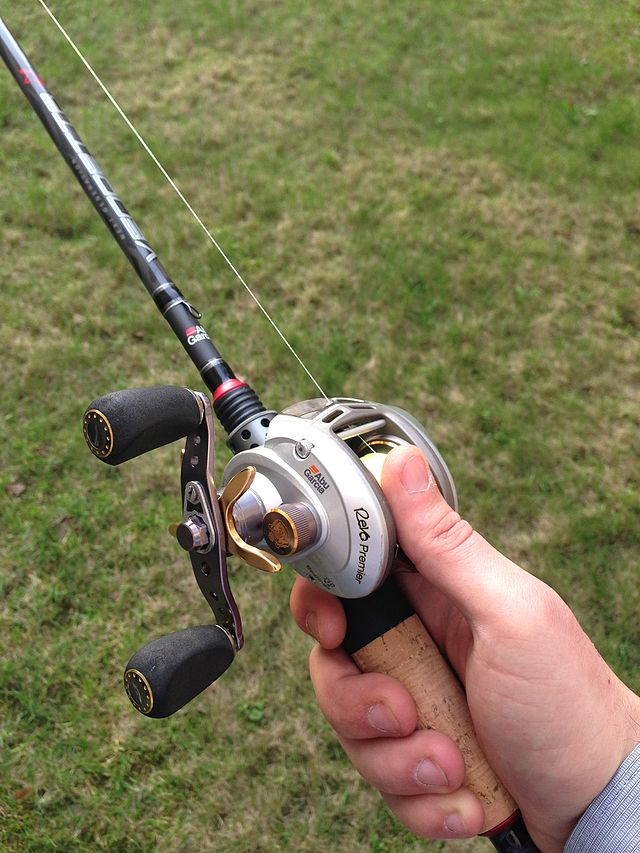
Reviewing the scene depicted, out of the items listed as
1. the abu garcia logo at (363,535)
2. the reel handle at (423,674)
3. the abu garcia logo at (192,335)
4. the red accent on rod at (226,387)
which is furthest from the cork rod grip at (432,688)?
the abu garcia logo at (192,335)

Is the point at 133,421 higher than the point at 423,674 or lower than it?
higher

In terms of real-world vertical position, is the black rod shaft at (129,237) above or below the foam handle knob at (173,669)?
above

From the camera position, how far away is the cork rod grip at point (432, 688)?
1514mm

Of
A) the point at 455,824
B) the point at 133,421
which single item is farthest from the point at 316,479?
the point at 455,824

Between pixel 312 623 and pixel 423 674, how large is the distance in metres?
0.28

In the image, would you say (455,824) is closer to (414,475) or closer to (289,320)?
(414,475)

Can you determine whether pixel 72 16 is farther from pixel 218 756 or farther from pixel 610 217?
pixel 218 756

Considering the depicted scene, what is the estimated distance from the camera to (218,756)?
2.53m

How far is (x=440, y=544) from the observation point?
146cm

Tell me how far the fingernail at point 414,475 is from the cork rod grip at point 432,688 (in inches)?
12.0

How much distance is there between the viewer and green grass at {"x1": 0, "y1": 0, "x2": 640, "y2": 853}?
2.53 meters

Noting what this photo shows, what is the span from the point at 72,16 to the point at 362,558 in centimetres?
556

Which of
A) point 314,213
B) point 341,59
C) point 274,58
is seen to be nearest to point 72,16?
point 274,58

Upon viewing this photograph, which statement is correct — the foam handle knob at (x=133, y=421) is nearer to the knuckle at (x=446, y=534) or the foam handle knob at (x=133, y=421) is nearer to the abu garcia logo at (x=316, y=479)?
the abu garcia logo at (x=316, y=479)
